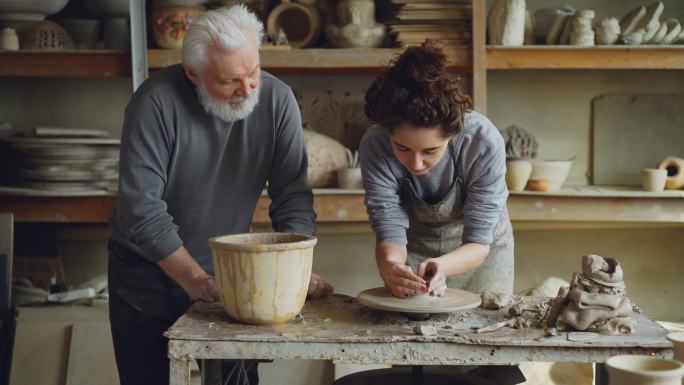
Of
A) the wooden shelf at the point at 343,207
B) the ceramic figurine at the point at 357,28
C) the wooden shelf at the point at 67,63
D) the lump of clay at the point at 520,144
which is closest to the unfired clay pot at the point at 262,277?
the wooden shelf at the point at 343,207

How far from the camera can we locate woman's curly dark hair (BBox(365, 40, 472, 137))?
2316 mm

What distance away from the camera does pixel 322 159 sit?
427 centimetres

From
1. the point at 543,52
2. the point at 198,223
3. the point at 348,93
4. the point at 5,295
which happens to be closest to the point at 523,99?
the point at 543,52

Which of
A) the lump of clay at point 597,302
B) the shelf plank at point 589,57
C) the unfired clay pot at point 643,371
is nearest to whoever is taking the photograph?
the unfired clay pot at point 643,371

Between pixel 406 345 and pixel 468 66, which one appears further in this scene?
pixel 468 66

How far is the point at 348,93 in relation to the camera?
4.79 metres

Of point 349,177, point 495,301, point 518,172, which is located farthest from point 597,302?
point 349,177

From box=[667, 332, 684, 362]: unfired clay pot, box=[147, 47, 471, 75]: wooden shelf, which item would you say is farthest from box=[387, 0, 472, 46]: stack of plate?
box=[667, 332, 684, 362]: unfired clay pot

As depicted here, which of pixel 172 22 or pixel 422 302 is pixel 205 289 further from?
pixel 172 22

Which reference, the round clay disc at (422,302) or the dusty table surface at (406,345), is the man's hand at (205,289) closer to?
the dusty table surface at (406,345)

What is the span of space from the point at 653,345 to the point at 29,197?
3197 millimetres

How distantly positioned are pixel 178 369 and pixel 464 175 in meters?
1.08

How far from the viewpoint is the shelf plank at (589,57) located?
4148mm

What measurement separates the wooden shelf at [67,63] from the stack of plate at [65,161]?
0.31 metres
